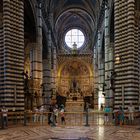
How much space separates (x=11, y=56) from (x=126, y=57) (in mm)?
8315

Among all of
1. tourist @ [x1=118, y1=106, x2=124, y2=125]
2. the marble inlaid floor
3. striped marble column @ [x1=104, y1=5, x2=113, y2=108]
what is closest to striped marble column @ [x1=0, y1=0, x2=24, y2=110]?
the marble inlaid floor

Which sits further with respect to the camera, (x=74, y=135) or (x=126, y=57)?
(x=126, y=57)

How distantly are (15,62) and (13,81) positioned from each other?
4.71ft

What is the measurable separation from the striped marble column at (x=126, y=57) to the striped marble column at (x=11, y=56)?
729 cm

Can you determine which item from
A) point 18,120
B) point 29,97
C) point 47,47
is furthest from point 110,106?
point 47,47

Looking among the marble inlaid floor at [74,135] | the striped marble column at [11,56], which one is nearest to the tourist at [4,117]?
the striped marble column at [11,56]

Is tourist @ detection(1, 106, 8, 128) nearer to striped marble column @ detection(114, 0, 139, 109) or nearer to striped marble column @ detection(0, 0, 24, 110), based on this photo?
striped marble column @ detection(0, 0, 24, 110)

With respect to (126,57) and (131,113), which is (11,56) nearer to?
(126,57)

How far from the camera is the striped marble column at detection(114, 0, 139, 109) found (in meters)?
22.1

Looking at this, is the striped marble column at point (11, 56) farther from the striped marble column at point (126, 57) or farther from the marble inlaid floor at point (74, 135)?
the striped marble column at point (126, 57)

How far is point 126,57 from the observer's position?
22.6 m

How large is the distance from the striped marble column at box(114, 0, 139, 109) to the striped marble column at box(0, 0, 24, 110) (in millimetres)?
7289

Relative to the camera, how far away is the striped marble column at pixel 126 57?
22.1m

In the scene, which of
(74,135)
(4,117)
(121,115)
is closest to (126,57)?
(121,115)
